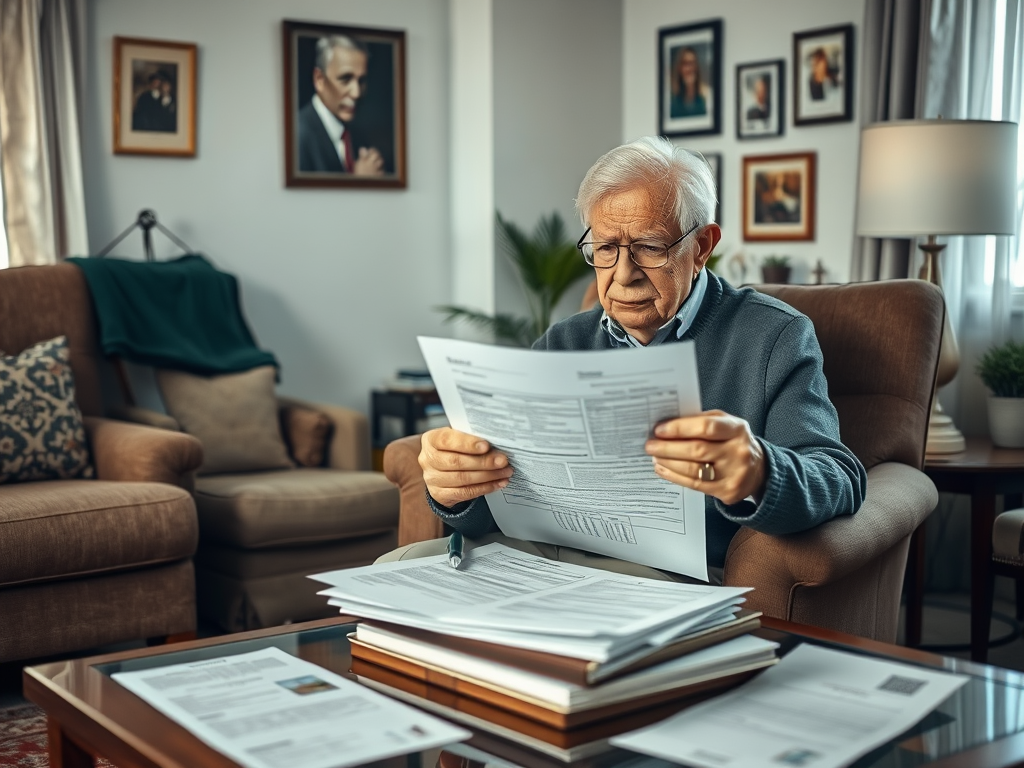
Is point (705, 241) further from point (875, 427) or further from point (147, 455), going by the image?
point (147, 455)

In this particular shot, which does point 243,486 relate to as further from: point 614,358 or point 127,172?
point 614,358

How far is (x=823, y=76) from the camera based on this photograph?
4168mm

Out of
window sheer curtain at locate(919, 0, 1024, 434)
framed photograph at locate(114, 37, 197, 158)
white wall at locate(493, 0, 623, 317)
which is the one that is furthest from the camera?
white wall at locate(493, 0, 623, 317)

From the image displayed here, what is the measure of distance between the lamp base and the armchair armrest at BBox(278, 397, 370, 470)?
1.68 meters

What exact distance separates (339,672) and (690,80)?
3771 millimetres

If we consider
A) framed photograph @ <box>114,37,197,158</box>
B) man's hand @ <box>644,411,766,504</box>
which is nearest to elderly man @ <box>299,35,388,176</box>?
framed photograph @ <box>114,37,197,158</box>

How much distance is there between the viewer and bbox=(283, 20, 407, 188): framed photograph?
4.38 metres

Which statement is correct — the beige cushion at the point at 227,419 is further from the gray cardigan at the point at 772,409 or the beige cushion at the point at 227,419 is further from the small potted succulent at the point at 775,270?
the gray cardigan at the point at 772,409

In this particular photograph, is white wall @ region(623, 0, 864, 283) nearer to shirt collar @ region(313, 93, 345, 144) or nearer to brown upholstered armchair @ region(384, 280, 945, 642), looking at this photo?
shirt collar @ region(313, 93, 345, 144)

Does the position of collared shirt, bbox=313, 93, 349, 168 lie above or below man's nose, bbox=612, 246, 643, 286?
above

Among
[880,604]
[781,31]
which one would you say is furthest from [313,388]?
[880,604]

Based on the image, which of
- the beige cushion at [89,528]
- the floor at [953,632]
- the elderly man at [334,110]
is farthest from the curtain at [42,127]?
the floor at [953,632]

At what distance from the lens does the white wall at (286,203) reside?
4.07 m

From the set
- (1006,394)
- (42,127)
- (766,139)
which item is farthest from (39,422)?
(766,139)
